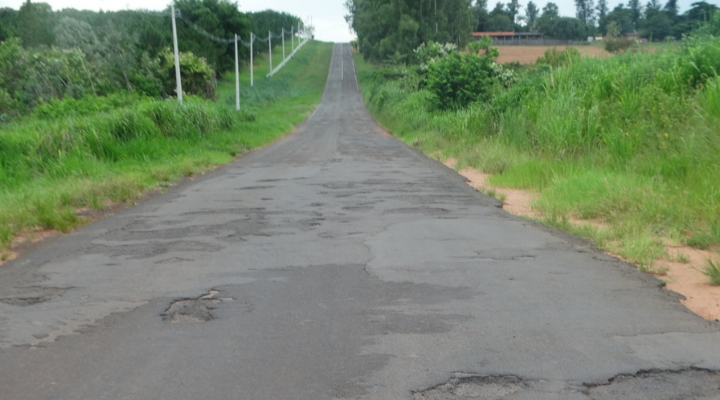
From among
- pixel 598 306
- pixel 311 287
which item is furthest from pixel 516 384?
pixel 311 287

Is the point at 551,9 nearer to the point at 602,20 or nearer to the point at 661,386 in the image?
the point at 602,20

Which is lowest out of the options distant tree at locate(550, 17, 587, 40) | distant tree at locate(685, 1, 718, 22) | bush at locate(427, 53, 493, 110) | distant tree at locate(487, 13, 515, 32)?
bush at locate(427, 53, 493, 110)

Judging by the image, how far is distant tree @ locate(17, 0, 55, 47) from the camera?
160 feet

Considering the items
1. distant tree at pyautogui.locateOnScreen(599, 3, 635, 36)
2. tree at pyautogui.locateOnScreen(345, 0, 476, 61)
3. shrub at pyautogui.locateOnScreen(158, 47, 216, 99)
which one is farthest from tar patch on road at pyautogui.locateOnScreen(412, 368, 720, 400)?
distant tree at pyautogui.locateOnScreen(599, 3, 635, 36)

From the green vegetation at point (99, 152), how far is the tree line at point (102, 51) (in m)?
7.68

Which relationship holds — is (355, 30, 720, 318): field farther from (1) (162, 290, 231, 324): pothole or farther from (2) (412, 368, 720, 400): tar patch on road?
(1) (162, 290, 231, 324): pothole

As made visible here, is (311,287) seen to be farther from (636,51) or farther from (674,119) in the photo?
(636,51)

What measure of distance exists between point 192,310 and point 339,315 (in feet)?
3.86

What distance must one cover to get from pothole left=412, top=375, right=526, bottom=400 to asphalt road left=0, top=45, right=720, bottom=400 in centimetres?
1

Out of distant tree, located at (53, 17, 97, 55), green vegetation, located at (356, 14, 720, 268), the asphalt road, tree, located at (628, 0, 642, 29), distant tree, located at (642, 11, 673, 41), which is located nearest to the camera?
the asphalt road

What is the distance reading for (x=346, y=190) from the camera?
41.7 ft

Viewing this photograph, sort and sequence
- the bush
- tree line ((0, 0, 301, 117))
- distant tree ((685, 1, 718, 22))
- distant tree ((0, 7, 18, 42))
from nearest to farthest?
distant tree ((685, 1, 718, 22)) → the bush → tree line ((0, 0, 301, 117)) → distant tree ((0, 7, 18, 42))

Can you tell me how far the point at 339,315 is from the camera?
5.22 metres

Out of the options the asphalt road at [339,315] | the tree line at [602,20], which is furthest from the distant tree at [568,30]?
the asphalt road at [339,315]
